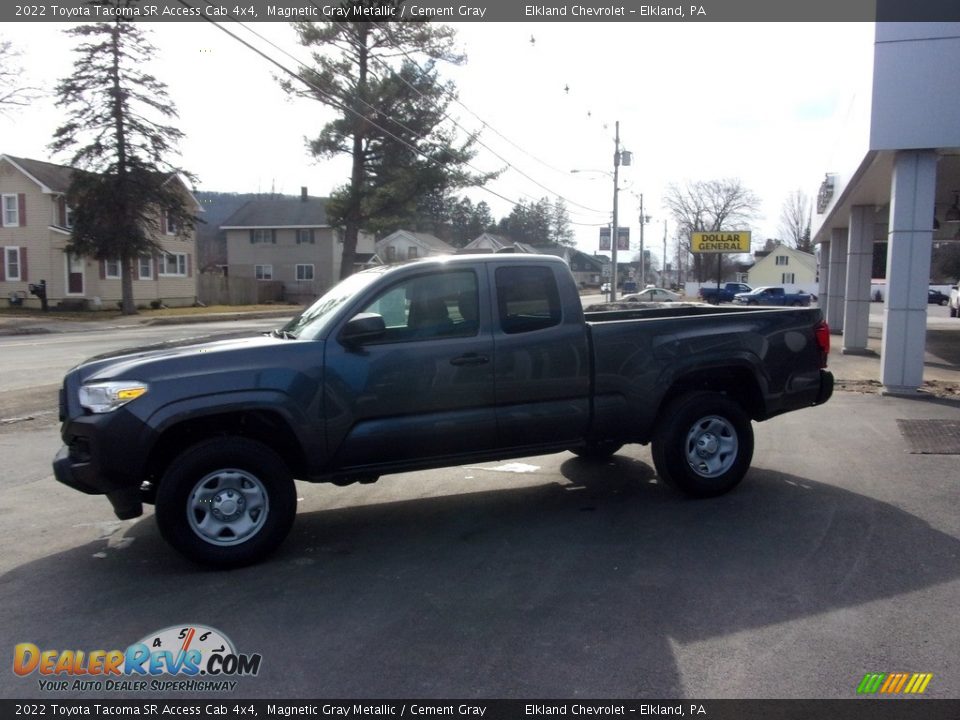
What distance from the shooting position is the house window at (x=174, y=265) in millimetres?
49297

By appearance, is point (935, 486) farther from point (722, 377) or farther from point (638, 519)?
point (638, 519)

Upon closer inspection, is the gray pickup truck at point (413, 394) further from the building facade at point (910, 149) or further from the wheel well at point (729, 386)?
the building facade at point (910, 149)

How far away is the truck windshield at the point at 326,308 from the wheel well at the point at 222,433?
656mm

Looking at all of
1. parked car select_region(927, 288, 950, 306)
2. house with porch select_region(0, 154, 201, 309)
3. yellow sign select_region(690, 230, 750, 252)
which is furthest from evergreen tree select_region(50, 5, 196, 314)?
parked car select_region(927, 288, 950, 306)

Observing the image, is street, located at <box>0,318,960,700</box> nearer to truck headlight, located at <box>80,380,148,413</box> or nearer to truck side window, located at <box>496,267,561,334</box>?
truck headlight, located at <box>80,380,148,413</box>

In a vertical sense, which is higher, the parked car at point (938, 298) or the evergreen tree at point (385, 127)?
the evergreen tree at point (385, 127)

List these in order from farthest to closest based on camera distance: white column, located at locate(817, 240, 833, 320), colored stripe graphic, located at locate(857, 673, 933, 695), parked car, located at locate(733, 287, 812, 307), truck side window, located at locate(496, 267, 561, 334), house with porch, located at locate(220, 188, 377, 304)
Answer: house with porch, located at locate(220, 188, 377, 304) < parked car, located at locate(733, 287, 812, 307) < white column, located at locate(817, 240, 833, 320) < truck side window, located at locate(496, 267, 561, 334) < colored stripe graphic, located at locate(857, 673, 933, 695)

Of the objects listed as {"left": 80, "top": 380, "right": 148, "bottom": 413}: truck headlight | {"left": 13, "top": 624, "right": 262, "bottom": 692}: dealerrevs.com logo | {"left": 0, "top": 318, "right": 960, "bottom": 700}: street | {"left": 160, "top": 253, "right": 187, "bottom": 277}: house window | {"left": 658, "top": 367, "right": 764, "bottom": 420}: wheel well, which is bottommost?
{"left": 13, "top": 624, "right": 262, "bottom": 692}: dealerrevs.com logo

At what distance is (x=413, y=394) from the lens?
586cm

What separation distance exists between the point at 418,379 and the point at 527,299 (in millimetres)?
1160

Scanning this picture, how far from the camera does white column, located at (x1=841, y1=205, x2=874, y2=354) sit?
20.2m

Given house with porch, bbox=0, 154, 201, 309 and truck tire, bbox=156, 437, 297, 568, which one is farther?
house with porch, bbox=0, 154, 201, 309

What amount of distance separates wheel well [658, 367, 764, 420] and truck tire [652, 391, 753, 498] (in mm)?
103

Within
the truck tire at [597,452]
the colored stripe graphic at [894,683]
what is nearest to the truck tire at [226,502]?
the truck tire at [597,452]
